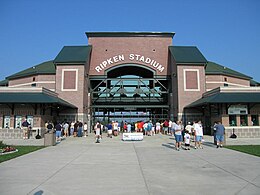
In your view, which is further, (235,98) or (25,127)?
(235,98)

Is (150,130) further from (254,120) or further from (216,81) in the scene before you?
(216,81)

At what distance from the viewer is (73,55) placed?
33.9m

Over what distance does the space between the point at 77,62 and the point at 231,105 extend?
19.8 m

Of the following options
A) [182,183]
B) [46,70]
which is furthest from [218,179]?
[46,70]

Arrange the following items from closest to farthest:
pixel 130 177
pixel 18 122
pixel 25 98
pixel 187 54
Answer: pixel 130 177
pixel 25 98
pixel 18 122
pixel 187 54

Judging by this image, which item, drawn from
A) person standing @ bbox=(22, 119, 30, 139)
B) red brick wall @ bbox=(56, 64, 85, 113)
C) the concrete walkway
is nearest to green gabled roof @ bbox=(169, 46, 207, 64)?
red brick wall @ bbox=(56, 64, 85, 113)

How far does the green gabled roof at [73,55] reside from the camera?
1270 inches

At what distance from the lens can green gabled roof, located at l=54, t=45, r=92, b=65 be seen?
32250 mm

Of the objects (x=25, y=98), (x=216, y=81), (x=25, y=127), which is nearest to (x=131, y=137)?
(x=25, y=127)

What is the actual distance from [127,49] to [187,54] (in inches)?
351

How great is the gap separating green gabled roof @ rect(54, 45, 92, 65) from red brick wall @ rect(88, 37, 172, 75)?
170 cm

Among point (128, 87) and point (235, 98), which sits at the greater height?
point (128, 87)

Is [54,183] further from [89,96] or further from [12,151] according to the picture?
[89,96]

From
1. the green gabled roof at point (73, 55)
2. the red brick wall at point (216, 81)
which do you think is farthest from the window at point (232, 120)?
the green gabled roof at point (73, 55)
